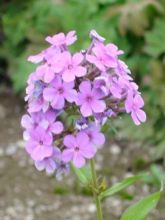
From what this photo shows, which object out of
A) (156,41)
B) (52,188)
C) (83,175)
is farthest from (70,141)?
(156,41)

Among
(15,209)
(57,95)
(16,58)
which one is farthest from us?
(16,58)

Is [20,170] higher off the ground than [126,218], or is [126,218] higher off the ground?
[20,170]

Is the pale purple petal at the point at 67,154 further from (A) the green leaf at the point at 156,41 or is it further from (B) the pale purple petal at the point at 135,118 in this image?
(A) the green leaf at the point at 156,41

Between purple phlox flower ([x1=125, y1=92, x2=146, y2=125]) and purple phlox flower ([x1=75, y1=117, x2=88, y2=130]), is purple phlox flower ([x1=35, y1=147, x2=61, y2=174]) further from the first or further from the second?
purple phlox flower ([x1=125, y1=92, x2=146, y2=125])

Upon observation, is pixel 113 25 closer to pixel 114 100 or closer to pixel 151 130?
pixel 151 130

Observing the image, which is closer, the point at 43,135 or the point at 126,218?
the point at 43,135

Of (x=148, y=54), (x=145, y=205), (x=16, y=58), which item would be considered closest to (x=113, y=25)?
(x=148, y=54)
